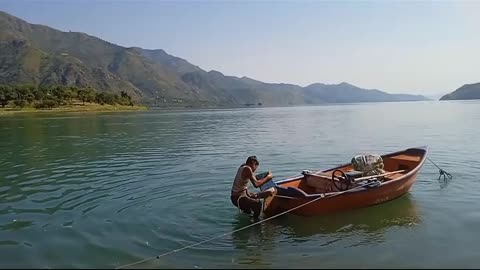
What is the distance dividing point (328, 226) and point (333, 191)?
235 cm

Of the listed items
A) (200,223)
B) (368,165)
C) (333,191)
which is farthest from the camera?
(368,165)

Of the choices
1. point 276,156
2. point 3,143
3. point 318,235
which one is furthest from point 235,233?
point 3,143

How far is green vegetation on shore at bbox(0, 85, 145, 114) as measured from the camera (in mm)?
136375

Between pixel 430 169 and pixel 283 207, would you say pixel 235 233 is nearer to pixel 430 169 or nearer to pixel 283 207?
pixel 283 207

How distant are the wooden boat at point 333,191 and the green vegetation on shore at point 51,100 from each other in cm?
12553

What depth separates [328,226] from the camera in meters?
14.1

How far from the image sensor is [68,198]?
723 inches

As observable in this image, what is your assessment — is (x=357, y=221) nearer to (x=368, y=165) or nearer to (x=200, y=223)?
(x=368, y=165)

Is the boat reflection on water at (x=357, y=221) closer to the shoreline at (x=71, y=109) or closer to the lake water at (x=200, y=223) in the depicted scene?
the lake water at (x=200, y=223)

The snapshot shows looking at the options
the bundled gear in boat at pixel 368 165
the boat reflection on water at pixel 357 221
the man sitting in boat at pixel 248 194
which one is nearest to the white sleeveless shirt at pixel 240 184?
the man sitting in boat at pixel 248 194

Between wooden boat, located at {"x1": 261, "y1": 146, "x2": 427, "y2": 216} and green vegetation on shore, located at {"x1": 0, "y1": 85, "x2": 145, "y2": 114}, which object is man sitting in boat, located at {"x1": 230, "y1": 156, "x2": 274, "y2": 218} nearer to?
wooden boat, located at {"x1": 261, "y1": 146, "x2": 427, "y2": 216}

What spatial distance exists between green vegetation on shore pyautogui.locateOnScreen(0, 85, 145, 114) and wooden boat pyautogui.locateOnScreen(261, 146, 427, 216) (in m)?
126

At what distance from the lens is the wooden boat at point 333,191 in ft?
47.7

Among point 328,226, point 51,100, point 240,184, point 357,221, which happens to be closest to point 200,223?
point 240,184
